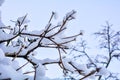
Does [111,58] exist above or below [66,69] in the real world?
below

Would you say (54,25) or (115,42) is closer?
(54,25)

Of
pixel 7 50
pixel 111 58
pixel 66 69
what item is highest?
pixel 7 50

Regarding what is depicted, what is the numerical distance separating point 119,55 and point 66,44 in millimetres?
14764

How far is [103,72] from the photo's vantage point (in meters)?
2.12

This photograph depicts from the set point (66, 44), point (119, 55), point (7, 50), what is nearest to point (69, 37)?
point (66, 44)

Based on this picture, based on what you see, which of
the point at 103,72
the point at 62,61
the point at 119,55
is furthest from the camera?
the point at 119,55

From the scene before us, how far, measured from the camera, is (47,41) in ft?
7.63

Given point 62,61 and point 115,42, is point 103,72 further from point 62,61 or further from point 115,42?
point 115,42

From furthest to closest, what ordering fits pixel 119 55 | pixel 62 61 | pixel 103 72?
pixel 119 55 < pixel 62 61 < pixel 103 72

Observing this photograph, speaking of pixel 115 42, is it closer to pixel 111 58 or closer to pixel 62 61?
pixel 111 58

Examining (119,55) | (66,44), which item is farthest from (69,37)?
(119,55)

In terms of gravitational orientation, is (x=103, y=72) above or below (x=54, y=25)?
below

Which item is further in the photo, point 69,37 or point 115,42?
point 115,42

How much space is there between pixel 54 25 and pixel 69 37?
16 centimetres
